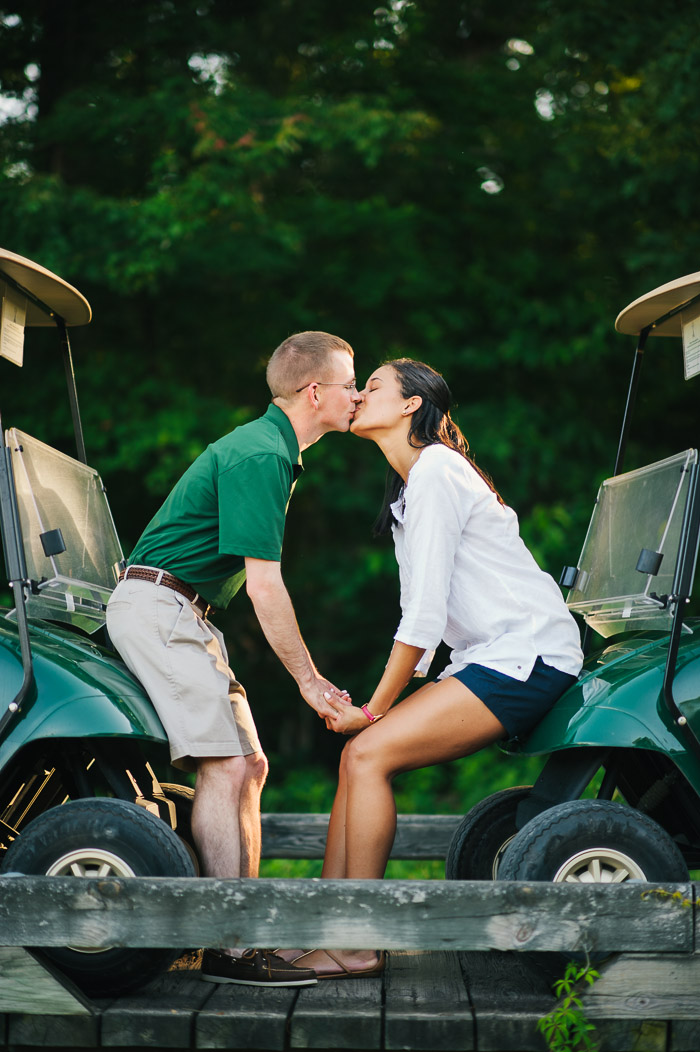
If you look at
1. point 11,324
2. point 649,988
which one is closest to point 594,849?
point 649,988

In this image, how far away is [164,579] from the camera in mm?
3182

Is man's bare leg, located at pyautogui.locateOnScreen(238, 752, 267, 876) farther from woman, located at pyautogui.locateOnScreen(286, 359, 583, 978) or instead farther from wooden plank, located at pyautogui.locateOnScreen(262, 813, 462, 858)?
wooden plank, located at pyautogui.locateOnScreen(262, 813, 462, 858)

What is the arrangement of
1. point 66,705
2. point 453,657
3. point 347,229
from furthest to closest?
point 347,229 → point 453,657 → point 66,705

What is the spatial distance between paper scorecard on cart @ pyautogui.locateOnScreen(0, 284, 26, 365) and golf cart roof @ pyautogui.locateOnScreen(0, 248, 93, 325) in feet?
0.15

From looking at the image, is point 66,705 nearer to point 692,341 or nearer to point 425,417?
point 425,417

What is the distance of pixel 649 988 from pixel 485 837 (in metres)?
1.17

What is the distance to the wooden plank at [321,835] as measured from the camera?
14.2 ft

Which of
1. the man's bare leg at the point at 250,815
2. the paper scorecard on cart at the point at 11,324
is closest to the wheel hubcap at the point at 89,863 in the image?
the man's bare leg at the point at 250,815

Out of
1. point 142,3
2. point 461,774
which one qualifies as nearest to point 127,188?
point 142,3

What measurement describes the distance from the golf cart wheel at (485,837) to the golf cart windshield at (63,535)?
4.82 ft

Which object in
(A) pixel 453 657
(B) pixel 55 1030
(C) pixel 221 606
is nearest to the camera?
(B) pixel 55 1030

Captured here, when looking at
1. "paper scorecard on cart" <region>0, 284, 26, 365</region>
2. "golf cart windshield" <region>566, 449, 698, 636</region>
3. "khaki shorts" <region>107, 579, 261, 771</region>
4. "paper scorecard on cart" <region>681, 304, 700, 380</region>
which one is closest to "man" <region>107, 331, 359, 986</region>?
"khaki shorts" <region>107, 579, 261, 771</region>

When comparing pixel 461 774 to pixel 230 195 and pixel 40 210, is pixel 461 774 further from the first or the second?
pixel 40 210

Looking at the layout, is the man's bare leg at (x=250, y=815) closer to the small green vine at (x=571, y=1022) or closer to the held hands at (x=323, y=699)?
the held hands at (x=323, y=699)
